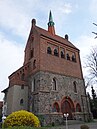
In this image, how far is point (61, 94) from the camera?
87.7ft

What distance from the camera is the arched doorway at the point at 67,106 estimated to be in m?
26.6

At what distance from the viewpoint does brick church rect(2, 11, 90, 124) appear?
80.7 ft

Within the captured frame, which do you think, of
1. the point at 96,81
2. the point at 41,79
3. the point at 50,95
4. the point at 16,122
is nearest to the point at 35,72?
the point at 41,79

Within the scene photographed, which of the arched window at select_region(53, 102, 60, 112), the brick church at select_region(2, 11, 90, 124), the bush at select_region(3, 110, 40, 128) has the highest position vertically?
the brick church at select_region(2, 11, 90, 124)

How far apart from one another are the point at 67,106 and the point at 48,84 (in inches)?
214

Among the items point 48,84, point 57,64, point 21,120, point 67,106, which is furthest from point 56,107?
point 21,120

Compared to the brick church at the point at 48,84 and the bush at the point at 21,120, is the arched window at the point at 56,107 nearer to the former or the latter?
the brick church at the point at 48,84

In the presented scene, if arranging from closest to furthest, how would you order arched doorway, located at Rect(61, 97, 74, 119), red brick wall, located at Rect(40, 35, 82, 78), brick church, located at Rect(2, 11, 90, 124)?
brick church, located at Rect(2, 11, 90, 124) < arched doorway, located at Rect(61, 97, 74, 119) < red brick wall, located at Rect(40, 35, 82, 78)

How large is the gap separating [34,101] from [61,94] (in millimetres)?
4813

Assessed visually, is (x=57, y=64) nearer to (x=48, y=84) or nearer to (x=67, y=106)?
(x=48, y=84)

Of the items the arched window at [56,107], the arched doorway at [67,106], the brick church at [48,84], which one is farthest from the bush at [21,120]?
the arched doorway at [67,106]

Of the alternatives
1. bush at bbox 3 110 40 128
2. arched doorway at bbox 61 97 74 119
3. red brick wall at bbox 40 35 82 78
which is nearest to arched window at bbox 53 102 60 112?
arched doorway at bbox 61 97 74 119

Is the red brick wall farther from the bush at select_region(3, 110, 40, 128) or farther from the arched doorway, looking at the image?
the bush at select_region(3, 110, 40, 128)

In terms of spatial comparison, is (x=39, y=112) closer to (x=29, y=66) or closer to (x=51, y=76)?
(x=51, y=76)
